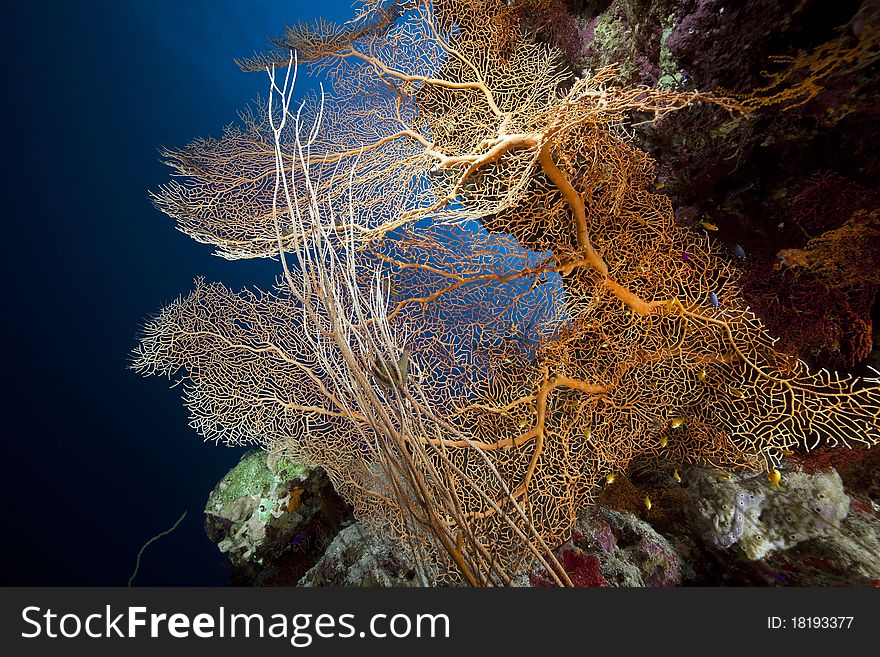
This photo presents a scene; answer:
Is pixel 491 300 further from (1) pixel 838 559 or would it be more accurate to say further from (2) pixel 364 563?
(1) pixel 838 559

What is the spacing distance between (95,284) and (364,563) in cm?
3142

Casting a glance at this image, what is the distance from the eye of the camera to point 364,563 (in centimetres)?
330

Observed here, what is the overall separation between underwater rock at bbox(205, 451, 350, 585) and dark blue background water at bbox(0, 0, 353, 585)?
21590mm

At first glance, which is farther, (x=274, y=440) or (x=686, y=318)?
(x=274, y=440)

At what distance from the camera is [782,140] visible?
7.13 ft

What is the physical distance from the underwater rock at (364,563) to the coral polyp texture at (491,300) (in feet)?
1.19

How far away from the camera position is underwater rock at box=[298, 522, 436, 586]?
314 cm

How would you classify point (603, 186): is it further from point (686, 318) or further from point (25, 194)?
point (25, 194)

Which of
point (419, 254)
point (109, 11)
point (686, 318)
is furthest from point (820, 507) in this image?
point (109, 11)

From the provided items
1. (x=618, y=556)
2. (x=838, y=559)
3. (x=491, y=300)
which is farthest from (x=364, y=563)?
(x=838, y=559)

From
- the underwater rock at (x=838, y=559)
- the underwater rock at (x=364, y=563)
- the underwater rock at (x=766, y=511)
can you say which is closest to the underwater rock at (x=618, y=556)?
the underwater rock at (x=766, y=511)

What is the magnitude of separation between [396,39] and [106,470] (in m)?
31.7

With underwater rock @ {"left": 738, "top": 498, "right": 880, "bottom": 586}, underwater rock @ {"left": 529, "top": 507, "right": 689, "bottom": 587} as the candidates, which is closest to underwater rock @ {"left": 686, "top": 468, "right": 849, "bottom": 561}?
underwater rock @ {"left": 738, "top": 498, "right": 880, "bottom": 586}

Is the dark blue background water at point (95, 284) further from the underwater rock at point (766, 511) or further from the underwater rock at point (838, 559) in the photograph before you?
the underwater rock at point (838, 559)
